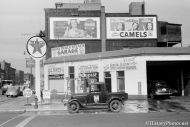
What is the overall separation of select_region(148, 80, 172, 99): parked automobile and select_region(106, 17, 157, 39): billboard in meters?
23.6

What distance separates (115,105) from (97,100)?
3.86 feet

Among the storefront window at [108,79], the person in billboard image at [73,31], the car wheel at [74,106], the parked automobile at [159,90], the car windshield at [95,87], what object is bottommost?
the car wheel at [74,106]

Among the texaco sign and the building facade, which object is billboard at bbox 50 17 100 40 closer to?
the building facade

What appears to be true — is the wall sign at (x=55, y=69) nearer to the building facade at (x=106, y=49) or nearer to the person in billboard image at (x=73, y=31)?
the building facade at (x=106, y=49)

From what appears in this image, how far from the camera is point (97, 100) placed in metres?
24.3

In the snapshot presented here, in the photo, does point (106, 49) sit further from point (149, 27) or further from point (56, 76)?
point (56, 76)

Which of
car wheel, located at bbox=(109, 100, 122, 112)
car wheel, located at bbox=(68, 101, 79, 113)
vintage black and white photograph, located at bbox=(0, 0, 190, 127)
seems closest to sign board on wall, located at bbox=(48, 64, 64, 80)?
vintage black and white photograph, located at bbox=(0, 0, 190, 127)

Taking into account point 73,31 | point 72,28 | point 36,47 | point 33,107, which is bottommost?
point 33,107

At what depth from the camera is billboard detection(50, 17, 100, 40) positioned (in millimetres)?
60016

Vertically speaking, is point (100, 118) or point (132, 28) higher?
point (132, 28)

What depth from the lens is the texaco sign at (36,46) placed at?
31234mm

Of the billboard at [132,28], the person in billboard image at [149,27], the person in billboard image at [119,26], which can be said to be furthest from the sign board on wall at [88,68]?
the person in billboard image at [149,27]

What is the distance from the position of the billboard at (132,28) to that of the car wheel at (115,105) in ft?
123

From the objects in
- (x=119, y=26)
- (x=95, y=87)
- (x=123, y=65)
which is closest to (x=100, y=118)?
(x=95, y=87)
